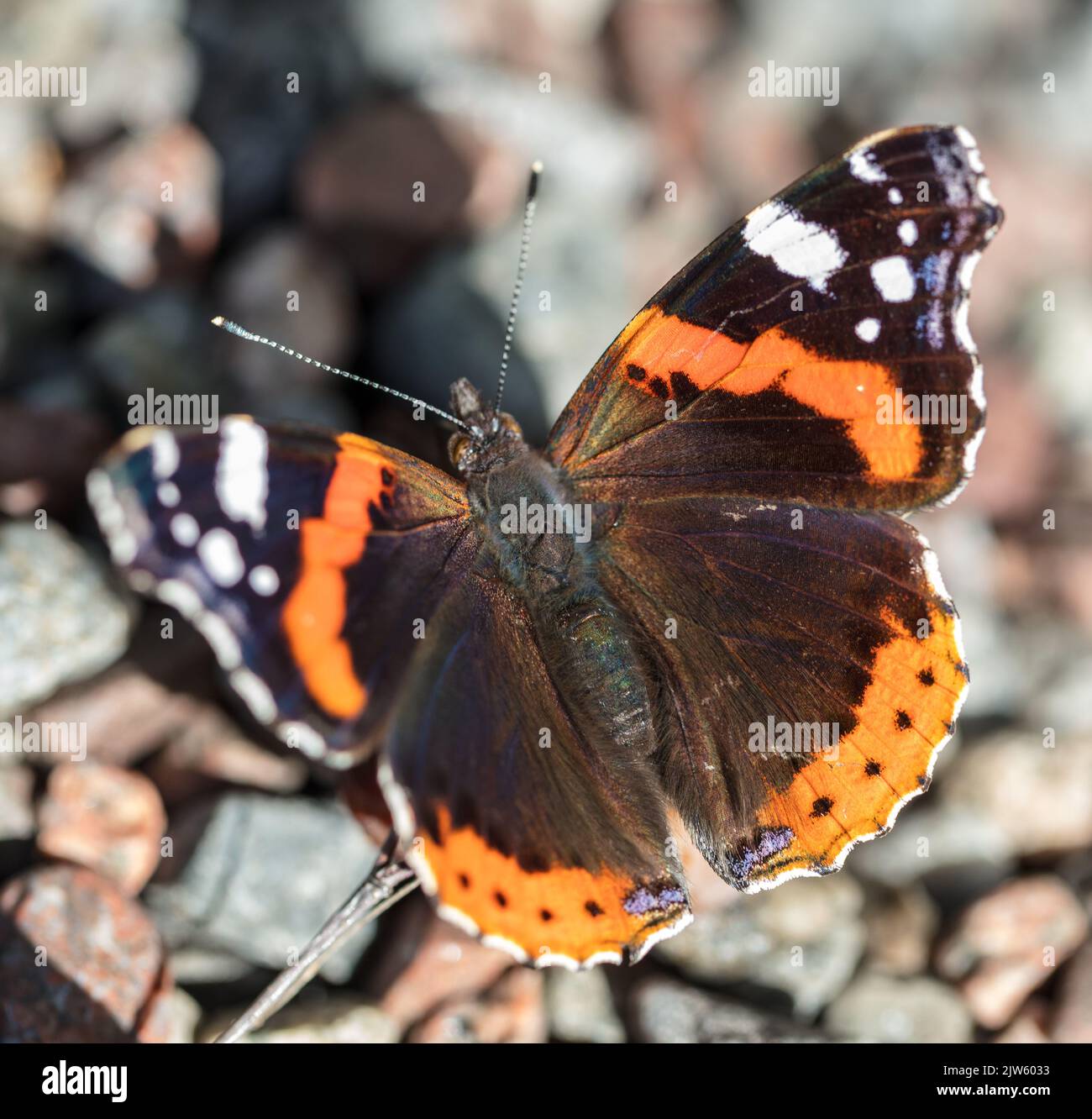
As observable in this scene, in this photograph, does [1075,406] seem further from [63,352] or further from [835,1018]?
[63,352]

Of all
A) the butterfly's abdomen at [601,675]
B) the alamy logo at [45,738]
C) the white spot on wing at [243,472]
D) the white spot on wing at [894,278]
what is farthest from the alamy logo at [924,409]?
the alamy logo at [45,738]

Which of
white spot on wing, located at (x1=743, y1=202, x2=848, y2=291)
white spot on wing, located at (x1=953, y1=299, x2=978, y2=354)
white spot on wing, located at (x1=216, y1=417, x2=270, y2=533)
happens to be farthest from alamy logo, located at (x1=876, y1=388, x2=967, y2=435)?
white spot on wing, located at (x1=216, y1=417, x2=270, y2=533)

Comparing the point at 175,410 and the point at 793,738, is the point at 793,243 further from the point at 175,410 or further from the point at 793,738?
the point at 175,410

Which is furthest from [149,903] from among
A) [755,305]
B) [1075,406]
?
[1075,406]

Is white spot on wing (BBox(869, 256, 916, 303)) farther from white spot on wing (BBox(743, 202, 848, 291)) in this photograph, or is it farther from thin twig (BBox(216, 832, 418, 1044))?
thin twig (BBox(216, 832, 418, 1044))
